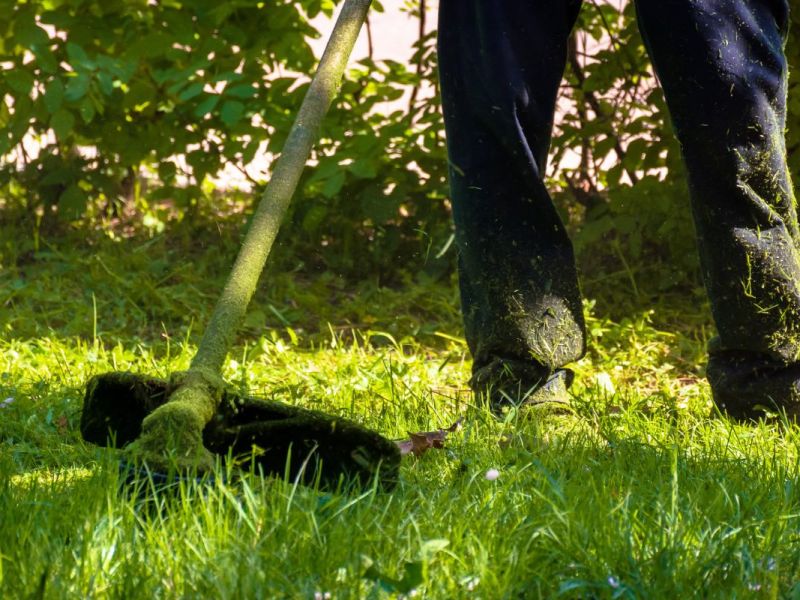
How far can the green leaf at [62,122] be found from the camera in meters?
4.06

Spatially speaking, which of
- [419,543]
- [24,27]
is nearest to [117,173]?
[24,27]

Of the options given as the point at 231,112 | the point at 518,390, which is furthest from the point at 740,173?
the point at 231,112

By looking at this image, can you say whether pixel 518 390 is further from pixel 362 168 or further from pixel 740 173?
pixel 362 168

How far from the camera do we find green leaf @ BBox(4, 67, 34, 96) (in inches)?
163

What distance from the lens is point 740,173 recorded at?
235cm

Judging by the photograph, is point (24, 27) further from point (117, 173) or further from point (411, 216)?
point (411, 216)

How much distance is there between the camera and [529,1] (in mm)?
2404

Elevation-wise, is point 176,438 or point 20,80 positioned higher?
point 20,80

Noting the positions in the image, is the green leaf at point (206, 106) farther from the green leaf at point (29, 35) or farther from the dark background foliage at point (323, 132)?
the green leaf at point (29, 35)

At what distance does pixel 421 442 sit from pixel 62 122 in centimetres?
240

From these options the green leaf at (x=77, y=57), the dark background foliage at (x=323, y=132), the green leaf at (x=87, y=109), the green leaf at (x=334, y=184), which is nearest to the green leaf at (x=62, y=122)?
the dark background foliage at (x=323, y=132)

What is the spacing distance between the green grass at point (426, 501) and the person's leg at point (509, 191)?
17cm

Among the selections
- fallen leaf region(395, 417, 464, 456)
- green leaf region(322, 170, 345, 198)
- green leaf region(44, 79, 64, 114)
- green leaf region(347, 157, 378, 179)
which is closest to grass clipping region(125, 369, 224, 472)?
fallen leaf region(395, 417, 464, 456)

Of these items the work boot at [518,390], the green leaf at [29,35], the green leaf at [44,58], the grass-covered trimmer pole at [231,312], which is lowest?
the work boot at [518,390]
